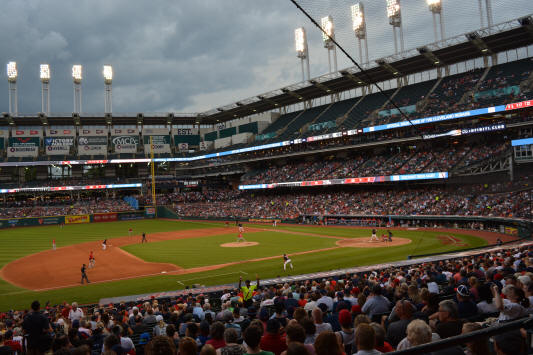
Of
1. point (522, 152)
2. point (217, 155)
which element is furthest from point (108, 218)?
point (522, 152)

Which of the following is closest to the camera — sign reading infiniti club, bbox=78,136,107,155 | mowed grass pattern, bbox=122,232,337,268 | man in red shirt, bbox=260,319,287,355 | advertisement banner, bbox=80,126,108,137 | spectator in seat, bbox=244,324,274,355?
spectator in seat, bbox=244,324,274,355

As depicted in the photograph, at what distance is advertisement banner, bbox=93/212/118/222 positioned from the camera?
69375 mm

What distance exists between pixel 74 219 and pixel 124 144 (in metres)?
A: 28.8

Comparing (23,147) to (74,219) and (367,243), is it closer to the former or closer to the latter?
(74,219)

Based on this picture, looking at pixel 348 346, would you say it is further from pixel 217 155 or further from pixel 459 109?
pixel 217 155

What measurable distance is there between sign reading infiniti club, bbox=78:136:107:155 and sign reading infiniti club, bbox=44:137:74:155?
2831 millimetres

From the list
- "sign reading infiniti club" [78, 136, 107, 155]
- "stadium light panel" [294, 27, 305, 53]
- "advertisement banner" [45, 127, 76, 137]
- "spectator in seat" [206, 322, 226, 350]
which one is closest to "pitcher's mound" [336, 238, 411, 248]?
"spectator in seat" [206, 322, 226, 350]

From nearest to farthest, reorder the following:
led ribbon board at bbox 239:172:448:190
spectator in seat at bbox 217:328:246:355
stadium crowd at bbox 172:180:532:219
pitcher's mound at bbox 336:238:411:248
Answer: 1. spectator in seat at bbox 217:328:246:355
2. pitcher's mound at bbox 336:238:411:248
3. stadium crowd at bbox 172:180:532:219
4. led ribbon board at bbox 239:172:448:190

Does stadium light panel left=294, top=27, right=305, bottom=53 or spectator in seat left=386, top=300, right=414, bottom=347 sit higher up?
stadium light panel left=294, top=27, right=305, bottom=53

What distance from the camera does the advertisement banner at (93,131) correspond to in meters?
90.1

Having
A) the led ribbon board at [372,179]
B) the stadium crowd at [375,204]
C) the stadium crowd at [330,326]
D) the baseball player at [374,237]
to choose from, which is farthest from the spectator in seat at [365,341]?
the led ribbon board at [372,179]

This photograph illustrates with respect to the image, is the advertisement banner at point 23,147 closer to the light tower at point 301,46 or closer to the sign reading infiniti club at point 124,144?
the sign reading infiniti club at point 124,144

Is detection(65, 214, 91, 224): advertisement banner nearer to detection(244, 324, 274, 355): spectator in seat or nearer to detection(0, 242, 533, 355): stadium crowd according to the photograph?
detection(0, 242, 533, 355): stadium crowd

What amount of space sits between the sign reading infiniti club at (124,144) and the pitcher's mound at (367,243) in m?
70.9
